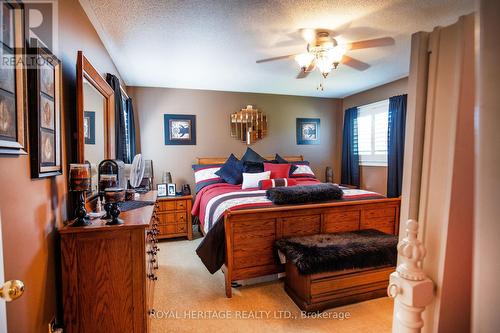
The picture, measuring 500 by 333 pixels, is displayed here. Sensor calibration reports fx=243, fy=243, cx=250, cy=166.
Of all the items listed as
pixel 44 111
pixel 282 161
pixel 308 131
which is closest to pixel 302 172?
pixel 282 161

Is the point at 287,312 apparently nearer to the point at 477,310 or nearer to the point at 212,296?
the point at 212,296

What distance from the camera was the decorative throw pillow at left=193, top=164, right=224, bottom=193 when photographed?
3816 millimetres

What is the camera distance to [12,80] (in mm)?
937

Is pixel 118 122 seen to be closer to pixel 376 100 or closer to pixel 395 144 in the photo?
pixel 395 144

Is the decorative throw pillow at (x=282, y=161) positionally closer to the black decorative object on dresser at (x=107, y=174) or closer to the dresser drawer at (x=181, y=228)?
the dresser drawer at (x=181, y=228)

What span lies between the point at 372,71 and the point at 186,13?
2702mm

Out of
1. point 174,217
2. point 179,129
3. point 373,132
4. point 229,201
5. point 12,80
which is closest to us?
point 12,80

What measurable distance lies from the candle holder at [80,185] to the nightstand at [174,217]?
7.18ft

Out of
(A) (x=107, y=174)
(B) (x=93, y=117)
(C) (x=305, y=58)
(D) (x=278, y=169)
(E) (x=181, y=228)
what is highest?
(C) (x=305, y=58)

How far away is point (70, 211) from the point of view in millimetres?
1510

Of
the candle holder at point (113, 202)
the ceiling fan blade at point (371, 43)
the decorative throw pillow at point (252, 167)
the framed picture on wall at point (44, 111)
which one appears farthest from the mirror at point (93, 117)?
the ceiling fan blade at point (371, 43)

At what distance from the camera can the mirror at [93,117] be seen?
1537 millimetres
